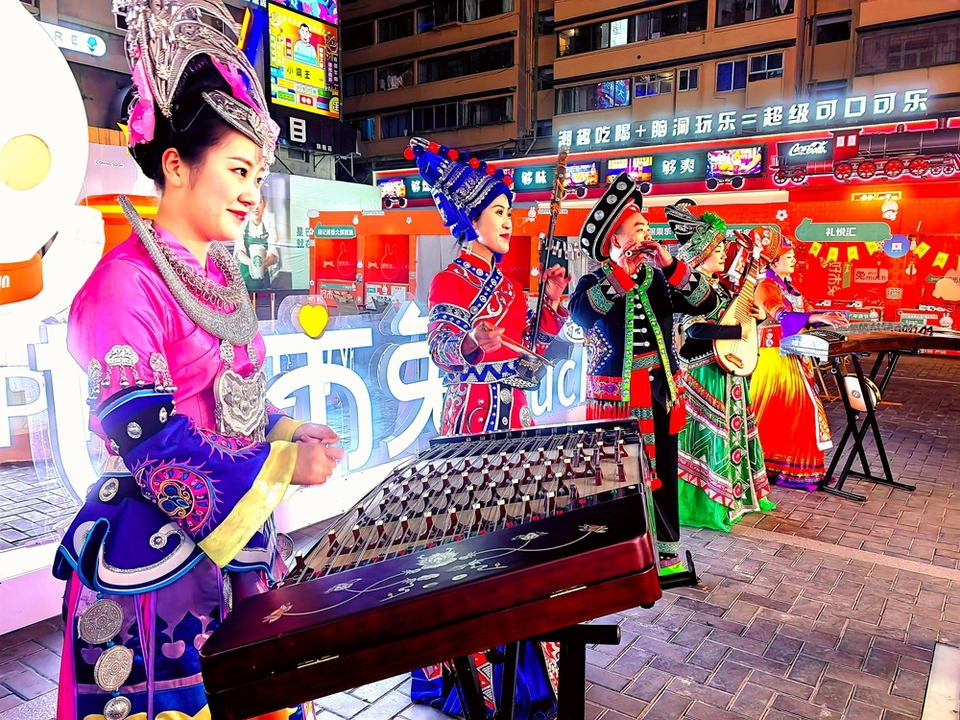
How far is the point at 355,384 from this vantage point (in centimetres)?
399

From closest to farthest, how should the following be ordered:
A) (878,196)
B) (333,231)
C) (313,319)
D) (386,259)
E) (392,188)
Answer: (313,319) < (878,196) < (333,231) < (386,259) < (392,188)

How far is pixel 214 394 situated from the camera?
148cm

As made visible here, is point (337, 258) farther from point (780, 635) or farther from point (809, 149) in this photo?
point (780, 635)

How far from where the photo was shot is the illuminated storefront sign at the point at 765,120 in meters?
9.03

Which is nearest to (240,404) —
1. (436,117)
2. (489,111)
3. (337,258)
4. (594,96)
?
(337,258)

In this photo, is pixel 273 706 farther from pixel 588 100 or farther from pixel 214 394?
pixel 588 100

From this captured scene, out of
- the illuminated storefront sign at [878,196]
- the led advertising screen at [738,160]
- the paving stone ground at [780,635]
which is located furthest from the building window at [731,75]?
the paving stone ground at [780,635]

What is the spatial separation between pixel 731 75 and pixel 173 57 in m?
18.1

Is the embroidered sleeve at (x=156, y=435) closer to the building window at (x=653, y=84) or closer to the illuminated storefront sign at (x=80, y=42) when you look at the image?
the illuminated storefront sign at (x=80, y=42)

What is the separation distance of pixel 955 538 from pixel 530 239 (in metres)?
8.22

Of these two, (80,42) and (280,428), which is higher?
(80,42)

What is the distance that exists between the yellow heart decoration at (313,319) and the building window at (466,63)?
1898cm

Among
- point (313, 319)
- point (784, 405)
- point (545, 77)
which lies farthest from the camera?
point (545, 77)

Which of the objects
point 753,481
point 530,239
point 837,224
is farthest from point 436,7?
point 753,481
